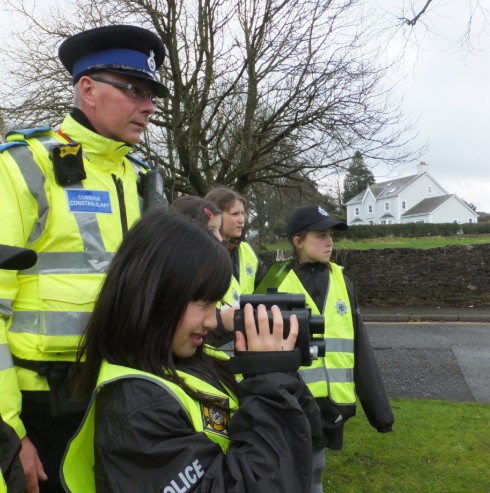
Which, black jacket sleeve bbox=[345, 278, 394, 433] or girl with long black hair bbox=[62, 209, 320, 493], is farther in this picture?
black jacket sleeve bbox=[345, 278, 394, 433]

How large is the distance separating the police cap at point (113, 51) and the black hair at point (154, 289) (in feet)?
2.68

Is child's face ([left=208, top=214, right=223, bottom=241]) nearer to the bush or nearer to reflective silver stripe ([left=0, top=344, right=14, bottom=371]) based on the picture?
reflective silver stripe ([left=0, top=344, right=14, bottom=371])

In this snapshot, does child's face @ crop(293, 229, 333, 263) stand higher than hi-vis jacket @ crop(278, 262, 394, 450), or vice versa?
child's face @ crop(293, 229, 333, 263)

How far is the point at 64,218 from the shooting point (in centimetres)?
195

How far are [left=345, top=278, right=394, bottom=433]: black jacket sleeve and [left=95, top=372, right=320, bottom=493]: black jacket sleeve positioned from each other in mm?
1875

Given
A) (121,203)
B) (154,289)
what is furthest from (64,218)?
(154,289)

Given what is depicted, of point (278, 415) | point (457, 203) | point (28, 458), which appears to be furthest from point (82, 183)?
point (457, 203)

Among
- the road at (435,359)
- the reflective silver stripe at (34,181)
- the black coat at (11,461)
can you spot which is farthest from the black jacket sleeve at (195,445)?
the road at (435,359)

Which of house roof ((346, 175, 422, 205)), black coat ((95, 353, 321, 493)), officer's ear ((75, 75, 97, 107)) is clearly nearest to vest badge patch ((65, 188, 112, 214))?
officer's ear ((75, 75, 97, 107))

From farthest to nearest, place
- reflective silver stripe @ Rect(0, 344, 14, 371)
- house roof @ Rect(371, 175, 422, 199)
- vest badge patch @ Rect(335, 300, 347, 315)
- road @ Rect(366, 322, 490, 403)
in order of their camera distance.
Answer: house roof @ Rect(371, 175, 422, 199) < road @ Rect(366, 322, 490, 403) < vest badge patch @ Rect(335, 300, 347, 315) < reflective silver stripe @ Rect(0, 344, 14, 371)

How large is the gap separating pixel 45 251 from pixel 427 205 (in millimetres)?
67245

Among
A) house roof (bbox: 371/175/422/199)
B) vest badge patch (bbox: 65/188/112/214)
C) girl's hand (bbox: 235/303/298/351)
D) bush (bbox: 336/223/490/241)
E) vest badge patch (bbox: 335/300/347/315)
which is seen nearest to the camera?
girl's hand (bbox: 235/303/298/351)

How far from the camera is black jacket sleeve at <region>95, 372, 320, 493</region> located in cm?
130

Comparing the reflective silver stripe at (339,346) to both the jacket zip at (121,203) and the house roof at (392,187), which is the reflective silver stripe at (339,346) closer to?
the jacket zip at (121,203)
